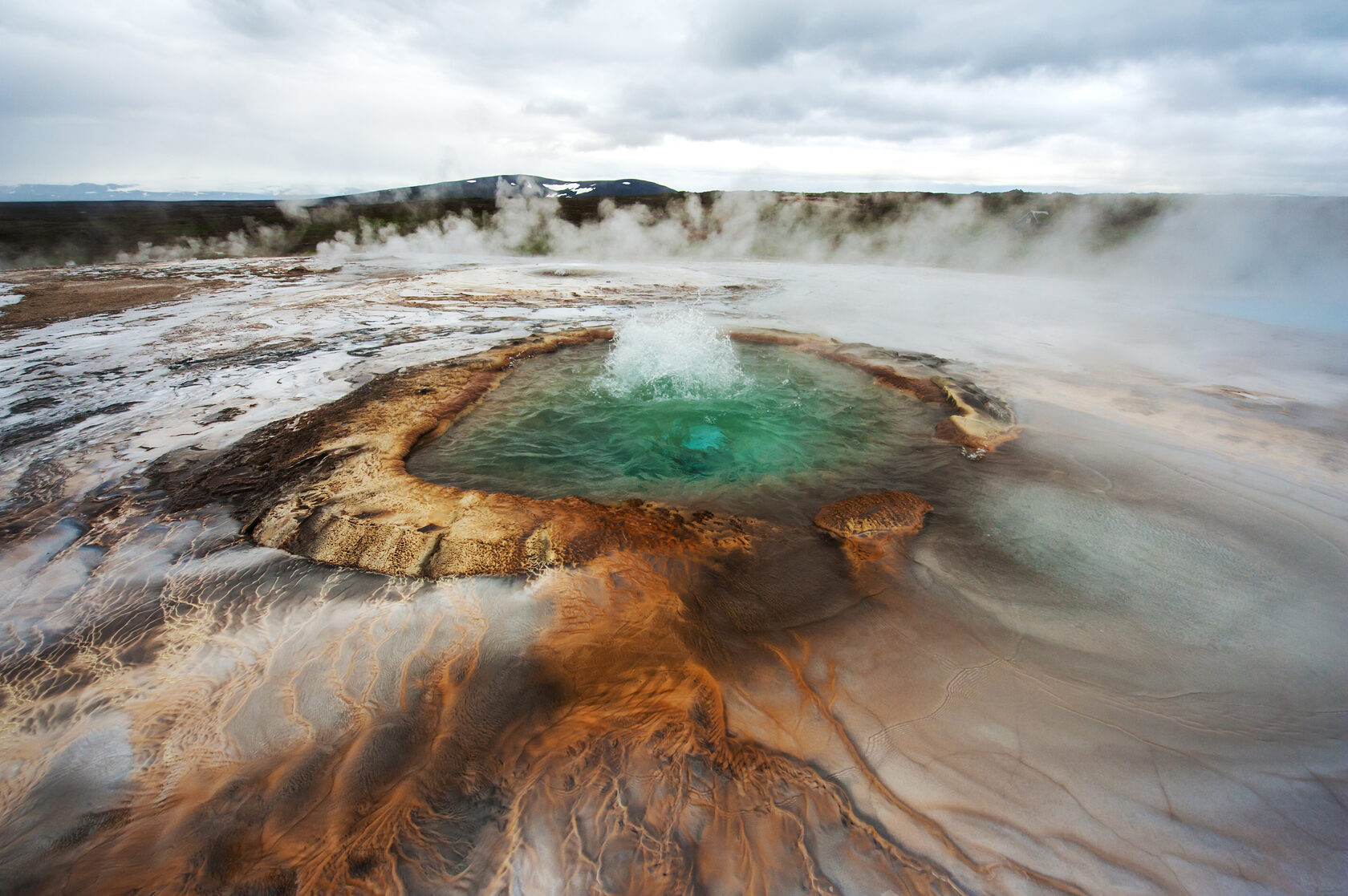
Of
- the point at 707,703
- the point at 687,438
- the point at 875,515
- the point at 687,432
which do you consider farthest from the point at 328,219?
the point at 707,703

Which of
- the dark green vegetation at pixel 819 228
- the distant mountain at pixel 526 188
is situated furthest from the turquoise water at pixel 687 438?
the distant mountain at pixel 526 188

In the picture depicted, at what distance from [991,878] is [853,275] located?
654 inches

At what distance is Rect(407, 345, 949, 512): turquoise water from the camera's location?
462 cm

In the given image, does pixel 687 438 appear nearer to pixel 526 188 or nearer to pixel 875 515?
pixel 875 515

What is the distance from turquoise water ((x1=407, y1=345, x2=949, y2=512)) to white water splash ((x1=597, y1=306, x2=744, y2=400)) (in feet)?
0.14

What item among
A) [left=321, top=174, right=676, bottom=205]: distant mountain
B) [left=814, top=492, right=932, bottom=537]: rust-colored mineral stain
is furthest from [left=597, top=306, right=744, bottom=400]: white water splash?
[left=321, top=174, right=676, bottom=205]: distant mountain

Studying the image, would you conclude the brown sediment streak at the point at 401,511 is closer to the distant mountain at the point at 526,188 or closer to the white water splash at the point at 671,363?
the white water splash at the point at 671,363

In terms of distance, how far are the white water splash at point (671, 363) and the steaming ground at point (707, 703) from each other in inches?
119

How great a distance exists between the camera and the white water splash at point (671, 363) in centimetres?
668

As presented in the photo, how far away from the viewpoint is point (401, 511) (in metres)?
3.90

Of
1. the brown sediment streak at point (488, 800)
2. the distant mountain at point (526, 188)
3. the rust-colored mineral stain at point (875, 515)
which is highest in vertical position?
the distant mountain at point (526, 188)

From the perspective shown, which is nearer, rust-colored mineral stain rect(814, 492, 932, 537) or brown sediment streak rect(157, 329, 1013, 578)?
brown sediment streak rect(157, 329, 1013, 578)

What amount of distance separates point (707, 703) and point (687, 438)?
3.23 meters

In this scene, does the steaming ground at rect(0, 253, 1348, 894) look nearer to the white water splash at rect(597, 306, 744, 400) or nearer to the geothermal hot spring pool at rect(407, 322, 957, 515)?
the geothermal hot spring pool at rect(407, 322, 957, 515)
